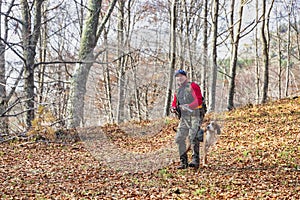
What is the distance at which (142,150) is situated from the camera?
12.0 meters

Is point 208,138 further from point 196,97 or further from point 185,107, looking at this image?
point 196,97

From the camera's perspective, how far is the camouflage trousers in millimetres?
8438

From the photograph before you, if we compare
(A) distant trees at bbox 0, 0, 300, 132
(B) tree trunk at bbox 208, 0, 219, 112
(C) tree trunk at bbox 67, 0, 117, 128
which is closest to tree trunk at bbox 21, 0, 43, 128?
(A) distant trees at bbox 0, 0, 300, 132

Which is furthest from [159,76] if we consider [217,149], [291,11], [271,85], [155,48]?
[271,85]

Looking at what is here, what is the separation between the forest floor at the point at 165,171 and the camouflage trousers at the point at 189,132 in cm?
38

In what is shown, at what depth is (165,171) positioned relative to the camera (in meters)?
8.70

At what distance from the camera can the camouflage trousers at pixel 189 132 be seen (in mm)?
8438

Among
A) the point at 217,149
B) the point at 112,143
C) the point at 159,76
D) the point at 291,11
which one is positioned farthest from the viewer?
the point at 291,11

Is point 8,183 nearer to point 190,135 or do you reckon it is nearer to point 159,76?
point 190,135

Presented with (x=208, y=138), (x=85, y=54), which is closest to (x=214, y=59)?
(x=85, y=54)

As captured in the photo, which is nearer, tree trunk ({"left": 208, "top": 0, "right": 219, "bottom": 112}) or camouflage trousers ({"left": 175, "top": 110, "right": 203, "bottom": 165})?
camouflage trousers ({"left": 175, "top": 110, "right": 203, "bottom": 165})

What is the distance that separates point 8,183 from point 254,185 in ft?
15.8

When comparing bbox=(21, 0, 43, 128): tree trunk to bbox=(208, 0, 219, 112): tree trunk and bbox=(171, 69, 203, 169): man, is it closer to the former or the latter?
bbox=(171, 69, 203, 169): man

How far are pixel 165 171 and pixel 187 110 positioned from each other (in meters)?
1.42
